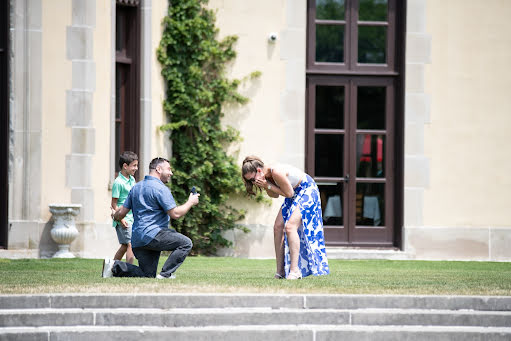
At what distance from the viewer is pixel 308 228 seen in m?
8.92

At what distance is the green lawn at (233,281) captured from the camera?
773cm

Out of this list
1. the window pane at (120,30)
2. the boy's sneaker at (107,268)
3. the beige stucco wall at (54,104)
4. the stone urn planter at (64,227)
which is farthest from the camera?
the window pane at (120,30)

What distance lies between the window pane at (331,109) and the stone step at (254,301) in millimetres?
6895

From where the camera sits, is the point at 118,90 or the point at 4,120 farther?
the point at 118,90

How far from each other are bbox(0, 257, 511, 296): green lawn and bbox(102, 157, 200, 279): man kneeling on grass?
193 mm

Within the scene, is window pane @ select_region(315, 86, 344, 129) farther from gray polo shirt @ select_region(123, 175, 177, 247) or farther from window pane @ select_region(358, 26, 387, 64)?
gray polo shirt @ select_region(123, 175, 177, 247)

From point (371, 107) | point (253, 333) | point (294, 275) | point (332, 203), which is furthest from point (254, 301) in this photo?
point (371, 107)

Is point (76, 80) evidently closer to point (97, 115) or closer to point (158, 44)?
point (97, 115)

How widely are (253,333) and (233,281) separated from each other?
170 centimetres

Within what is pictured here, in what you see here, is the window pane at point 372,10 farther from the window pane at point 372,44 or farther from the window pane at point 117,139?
the window pane at point 117,139

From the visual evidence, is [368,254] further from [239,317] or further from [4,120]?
[239,317]

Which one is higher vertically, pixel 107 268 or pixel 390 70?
pixel 390 70

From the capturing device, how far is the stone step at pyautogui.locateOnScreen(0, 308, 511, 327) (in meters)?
6.99

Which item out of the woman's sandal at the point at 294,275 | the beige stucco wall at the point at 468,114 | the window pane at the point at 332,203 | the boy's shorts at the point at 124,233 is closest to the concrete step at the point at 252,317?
the woman's sandal at the point at 294,275
